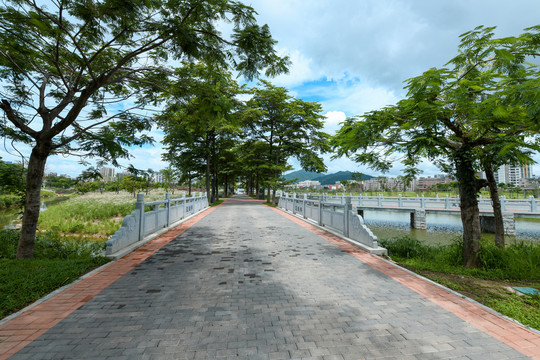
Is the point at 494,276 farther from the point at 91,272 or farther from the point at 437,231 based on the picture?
the point at 437,231

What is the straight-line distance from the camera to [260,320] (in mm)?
2920

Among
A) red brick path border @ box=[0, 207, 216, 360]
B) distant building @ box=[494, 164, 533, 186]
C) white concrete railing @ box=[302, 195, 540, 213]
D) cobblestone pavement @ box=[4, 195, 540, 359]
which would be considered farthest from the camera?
distant building @ box=[494, 164, 533, 186]

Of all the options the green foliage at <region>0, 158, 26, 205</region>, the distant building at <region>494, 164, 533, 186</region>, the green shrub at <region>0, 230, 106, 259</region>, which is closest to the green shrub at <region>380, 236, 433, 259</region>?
the green shrub at <region>0, 230, 106, 259</region>

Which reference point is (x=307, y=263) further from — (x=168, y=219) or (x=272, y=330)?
(x=168, y=219)

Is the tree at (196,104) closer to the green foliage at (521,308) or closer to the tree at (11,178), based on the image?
the tree at (11,178)

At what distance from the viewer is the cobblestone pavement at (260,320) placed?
7.73 feet

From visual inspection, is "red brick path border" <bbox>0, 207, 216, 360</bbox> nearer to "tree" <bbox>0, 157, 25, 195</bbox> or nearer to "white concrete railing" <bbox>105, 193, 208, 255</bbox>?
"white concrete railing" <bbox>105, 193, 208, 255</bbox>

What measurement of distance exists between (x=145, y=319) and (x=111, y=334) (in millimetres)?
365

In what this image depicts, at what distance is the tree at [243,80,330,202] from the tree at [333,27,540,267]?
55.3 feet

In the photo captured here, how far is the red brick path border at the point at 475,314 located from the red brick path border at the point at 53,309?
500 cm

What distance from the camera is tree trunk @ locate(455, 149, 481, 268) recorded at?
6195 mm

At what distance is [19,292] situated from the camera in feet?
11.3

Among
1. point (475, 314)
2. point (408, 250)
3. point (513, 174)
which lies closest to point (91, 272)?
point (475, 314)

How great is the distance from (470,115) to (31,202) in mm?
9959
